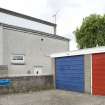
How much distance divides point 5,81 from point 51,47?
1270 centimetres

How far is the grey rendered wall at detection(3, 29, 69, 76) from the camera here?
→ 22.0 m

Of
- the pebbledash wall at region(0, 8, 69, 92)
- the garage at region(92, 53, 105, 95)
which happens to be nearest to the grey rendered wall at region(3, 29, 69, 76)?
the pebbledash wall at region(0, 8, 69, 92)

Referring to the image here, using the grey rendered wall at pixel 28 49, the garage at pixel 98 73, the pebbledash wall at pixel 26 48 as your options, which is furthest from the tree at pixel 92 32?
the garage at pixel 98 73

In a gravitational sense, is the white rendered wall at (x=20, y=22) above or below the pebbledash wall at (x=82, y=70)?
above

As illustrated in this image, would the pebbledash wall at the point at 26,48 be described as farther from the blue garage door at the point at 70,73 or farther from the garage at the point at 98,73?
the garage at the point at 98,73

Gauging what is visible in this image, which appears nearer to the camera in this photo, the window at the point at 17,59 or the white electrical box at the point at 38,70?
the window at the point at 17,59

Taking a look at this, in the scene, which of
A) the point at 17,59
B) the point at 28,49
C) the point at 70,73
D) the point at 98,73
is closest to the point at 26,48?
the point at 28,49

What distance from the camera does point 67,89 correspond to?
16.6 meters

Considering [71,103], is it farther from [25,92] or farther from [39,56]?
[39,56]

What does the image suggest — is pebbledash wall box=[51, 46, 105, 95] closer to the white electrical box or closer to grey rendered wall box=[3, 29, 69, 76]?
grey rendered wall box=[3, 29, 69, 76]

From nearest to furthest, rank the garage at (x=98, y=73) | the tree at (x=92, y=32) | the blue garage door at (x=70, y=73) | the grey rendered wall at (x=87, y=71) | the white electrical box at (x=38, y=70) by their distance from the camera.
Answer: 1. the garage at (x=98, y=73)
2. the grey rendered wall at (x=87, y=71)
3. the blue garage door at (x=70, y=73)
4. the white electrical box at (x=38, y=70)
5. the tree at (x=92, y=32)

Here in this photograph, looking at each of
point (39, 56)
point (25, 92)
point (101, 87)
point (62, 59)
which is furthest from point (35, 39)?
point (101, 87)

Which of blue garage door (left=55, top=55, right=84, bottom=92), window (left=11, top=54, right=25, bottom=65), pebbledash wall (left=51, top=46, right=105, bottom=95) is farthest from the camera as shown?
window (left=11, top=54, right=25, bottom=65)

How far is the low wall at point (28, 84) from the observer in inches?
602
